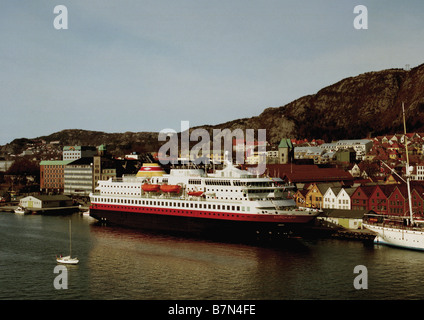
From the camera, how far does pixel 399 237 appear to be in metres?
48.3

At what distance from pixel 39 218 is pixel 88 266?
40618mm

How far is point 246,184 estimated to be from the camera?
54781 millimetres

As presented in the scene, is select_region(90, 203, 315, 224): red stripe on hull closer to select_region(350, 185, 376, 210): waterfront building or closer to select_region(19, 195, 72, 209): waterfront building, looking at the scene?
select_region(350, 185, 376, 210): waterfront building

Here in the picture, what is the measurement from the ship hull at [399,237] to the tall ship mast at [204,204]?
7.12 m

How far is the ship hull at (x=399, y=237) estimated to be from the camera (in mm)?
46750

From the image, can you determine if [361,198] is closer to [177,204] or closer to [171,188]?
[177,204]

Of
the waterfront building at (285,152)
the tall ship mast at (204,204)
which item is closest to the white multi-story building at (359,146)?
the waterfront building at (285,152)

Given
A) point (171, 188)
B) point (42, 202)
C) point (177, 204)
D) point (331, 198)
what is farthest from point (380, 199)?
point (42, 202)

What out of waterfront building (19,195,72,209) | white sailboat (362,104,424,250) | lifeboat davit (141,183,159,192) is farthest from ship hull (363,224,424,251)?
waterfront building (19,195,72,209)

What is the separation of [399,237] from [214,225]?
21116mm

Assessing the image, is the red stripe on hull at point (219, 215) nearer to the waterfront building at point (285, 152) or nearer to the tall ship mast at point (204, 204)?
the tall ship mast at point (204, 204)

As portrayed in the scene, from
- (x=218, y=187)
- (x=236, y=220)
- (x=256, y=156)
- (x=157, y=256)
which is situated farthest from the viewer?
(x=256, y=156)
